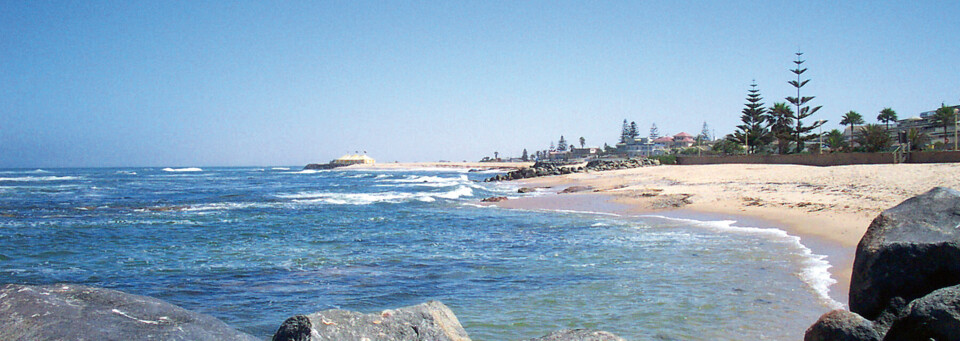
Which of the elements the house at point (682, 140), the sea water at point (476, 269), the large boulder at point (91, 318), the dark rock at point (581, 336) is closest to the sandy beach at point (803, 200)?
the sea water at point (476, 269)

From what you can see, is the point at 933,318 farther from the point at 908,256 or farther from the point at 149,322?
the point at 149,322

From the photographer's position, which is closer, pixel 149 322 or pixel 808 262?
pixel 149 322

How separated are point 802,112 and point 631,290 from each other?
5073 cm

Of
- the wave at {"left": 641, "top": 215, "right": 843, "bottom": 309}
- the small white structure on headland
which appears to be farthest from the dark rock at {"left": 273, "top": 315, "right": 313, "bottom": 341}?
the small white structure on headland

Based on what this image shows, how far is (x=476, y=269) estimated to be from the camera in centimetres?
946

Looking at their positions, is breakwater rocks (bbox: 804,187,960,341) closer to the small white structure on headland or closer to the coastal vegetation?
the coastal vegetation

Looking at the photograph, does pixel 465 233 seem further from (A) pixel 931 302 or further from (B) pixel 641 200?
(A) pixel 931 302

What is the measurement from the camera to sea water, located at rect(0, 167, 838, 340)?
645 centimetres

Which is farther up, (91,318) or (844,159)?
(844,159)

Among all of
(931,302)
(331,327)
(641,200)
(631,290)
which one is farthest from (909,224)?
(641,200)

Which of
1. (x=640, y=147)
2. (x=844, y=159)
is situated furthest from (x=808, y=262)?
(x=640, y=147)

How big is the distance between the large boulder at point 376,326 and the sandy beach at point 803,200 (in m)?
5.35

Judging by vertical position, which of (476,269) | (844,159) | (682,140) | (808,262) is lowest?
(476,269)

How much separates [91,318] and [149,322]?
27 centimetres
